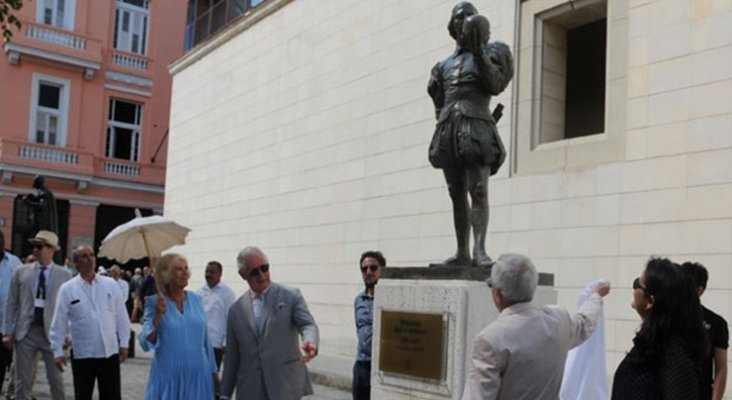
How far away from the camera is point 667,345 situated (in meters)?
3.28

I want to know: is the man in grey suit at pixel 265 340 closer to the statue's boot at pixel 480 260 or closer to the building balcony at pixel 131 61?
the statue's boot at pixel 480 260

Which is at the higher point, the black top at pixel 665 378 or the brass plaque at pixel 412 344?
the black top at pixel 665 378

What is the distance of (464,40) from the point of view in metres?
5.77

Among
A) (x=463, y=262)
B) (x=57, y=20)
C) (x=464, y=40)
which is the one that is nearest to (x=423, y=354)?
(x=463, y=262)

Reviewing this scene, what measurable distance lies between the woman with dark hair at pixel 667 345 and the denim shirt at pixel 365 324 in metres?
3.28

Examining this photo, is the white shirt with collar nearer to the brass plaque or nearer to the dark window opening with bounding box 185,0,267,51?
the brass plaque

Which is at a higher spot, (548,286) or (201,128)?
(201,128)

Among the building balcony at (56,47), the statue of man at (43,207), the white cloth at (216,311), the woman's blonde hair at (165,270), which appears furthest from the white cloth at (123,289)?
the building balcony at (56,47)

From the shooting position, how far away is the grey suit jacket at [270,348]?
515cm

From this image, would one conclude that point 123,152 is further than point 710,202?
Yes

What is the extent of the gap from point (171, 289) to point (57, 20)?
25.1 m

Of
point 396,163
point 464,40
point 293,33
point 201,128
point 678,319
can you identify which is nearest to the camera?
point 678,319

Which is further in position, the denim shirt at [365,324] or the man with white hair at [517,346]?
the denim shirt at [365,324]

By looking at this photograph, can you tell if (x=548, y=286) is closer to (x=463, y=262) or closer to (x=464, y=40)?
(x=463, y=262)
